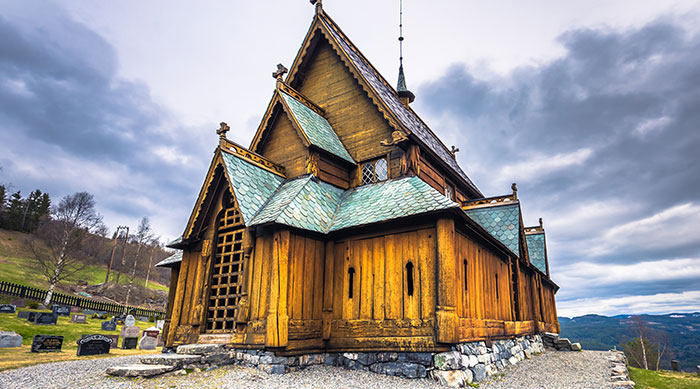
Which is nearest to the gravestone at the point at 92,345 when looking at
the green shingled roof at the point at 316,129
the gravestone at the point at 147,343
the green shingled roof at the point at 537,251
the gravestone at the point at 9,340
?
the gravestone at the point at 9,340

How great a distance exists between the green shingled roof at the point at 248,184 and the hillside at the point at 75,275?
4326 centimetres

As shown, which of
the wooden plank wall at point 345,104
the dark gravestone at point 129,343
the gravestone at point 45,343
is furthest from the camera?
the dark gravestone at point 129,343

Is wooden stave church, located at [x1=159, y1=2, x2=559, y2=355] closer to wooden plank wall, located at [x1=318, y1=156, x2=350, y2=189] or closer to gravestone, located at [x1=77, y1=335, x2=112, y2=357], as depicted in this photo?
wooden plank wall, located at [x1=318, y1=156, x2=350, y2=189]

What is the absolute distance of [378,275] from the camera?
1093 centimetres

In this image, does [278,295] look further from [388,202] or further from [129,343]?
[129,343]

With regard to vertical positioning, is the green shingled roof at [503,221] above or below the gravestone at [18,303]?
above

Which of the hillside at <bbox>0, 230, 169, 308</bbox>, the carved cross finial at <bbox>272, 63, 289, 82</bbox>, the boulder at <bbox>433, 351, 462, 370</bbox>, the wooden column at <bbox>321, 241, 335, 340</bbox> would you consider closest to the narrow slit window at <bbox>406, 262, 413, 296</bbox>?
the boulder at <bbox>433, 351, 462, 370</bbox>

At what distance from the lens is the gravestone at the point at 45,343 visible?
15.2m

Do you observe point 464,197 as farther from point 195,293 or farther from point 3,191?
point 3,191

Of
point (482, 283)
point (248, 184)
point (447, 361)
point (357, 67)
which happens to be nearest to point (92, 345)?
point (248, 184)

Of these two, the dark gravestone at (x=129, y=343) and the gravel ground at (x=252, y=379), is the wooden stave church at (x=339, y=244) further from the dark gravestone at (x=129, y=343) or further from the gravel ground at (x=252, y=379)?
the dark gravestone at (x=129, y=343)

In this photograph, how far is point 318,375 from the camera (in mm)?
9734

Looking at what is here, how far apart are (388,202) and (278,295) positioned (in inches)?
162

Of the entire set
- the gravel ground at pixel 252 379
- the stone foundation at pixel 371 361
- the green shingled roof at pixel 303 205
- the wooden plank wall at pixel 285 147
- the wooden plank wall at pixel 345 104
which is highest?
the wooden plank wall at pixel 345 104
